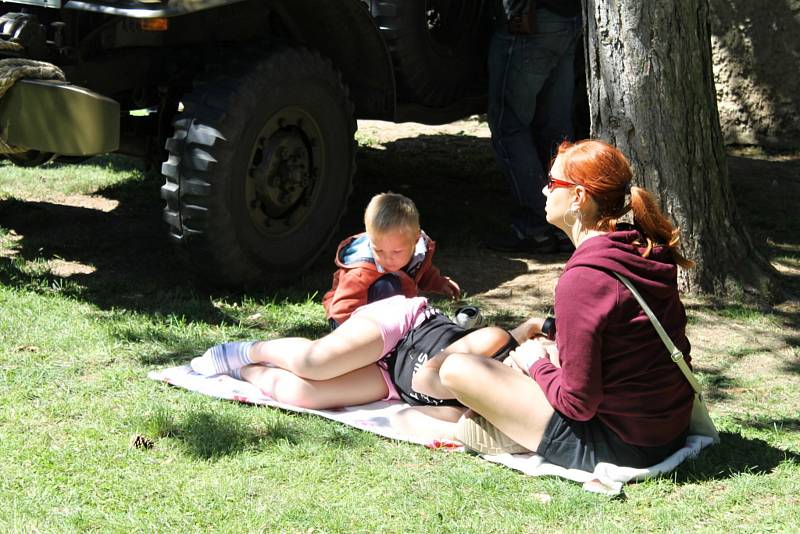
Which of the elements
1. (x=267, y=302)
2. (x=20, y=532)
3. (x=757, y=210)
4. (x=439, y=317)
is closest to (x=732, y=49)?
(x=757, y=210)

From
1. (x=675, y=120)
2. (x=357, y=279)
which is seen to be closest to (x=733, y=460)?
(x=357, y=279)

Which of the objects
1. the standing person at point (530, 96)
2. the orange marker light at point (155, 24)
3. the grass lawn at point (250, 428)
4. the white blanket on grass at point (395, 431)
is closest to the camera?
the grass lawn at point (250, 428)

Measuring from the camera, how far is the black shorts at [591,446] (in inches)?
145

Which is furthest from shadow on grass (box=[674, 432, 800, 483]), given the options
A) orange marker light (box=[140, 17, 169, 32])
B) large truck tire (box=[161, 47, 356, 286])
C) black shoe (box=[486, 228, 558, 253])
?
orange marker light (box=[140, 17, 169, 32])

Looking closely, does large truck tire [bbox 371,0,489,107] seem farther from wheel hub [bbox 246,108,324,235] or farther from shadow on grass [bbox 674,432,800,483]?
shadow on grass [bbox 674,432,800,483]

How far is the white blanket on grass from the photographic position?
3648 mm

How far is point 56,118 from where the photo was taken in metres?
4.83

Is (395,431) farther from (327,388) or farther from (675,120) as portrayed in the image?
(675,120)

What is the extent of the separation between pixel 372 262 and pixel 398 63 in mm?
2145

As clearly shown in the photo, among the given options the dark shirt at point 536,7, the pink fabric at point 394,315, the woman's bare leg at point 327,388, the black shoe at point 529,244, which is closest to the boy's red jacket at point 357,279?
the pink fabric at point 394,315

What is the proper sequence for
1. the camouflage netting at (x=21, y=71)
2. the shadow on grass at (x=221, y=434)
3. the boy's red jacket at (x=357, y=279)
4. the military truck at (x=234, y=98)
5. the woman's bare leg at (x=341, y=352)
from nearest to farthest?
1. the shadow on grass at (x=221, y=434)
2. the woman's bare leg at (x=341, y=352)
3. the boy's red jacket at (x=357, y=279)
4. the camouflage netting at (x=21, y=71)
5. the military truck at (x=234, y=98)

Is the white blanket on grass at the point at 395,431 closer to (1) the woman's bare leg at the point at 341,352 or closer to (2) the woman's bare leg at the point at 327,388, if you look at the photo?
(2) the woman's bare leg at the point at 327,388

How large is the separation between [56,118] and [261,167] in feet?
3.45

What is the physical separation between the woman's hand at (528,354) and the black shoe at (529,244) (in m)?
2.52
